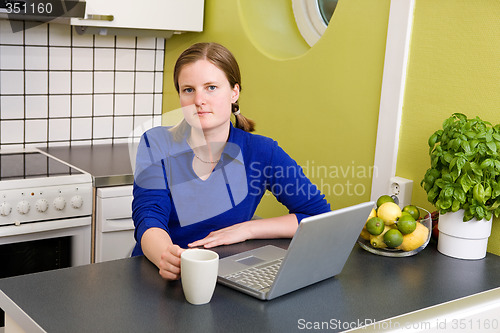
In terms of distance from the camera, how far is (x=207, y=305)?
118 cm

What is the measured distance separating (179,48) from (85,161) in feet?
2.50

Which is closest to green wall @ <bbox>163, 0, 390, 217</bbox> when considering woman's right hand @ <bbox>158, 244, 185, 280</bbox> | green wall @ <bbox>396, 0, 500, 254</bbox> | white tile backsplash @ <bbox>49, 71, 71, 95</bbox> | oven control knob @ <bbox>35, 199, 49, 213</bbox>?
green wall @ <bbox>396, 0, 500, 254</bbox>

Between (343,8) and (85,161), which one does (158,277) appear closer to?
(343,8)

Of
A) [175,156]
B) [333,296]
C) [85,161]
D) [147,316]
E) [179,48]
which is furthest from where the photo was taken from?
[179,48]

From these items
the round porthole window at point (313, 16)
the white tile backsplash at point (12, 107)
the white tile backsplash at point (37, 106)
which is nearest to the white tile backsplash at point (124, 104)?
the white tile backsplash at point (37, 106)

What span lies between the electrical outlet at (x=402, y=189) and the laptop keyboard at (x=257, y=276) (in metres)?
0.70

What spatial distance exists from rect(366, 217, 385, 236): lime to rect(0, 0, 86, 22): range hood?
4.78 feet

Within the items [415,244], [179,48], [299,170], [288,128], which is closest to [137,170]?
[299,170]

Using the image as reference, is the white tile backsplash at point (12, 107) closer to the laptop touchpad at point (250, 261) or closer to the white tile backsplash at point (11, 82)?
the white tile backsplash at point (11, 82)

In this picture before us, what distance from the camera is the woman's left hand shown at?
5.06ft

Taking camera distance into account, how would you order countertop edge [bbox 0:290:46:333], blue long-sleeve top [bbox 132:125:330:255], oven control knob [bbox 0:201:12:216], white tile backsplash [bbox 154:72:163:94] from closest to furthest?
countertop edge [bbox 0:290:46:333] < blue long-sleeve top [bbox 132:125:330:255] < oven control knob [bbox 0:201:12:216] < white tile backsplash [bbox 154:72:163:94]

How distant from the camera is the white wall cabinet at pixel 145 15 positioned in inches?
97.3

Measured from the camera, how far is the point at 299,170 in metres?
1.78

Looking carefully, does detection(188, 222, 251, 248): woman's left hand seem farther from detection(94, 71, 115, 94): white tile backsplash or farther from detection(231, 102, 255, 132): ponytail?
detection(94, 71, 115, 94): white tile backsplash
